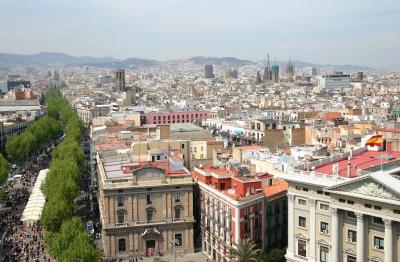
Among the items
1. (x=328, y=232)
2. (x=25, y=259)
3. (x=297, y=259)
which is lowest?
(x=25, y=259)

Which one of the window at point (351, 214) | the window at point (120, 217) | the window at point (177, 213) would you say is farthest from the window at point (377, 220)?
the window at point (120, 217)

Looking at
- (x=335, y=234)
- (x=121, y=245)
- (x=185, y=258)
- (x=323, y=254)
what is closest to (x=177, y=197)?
(x=185, y=258)

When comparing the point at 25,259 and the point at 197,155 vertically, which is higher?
the point at 197,155

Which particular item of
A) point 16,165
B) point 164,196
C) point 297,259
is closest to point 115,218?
point 164,196

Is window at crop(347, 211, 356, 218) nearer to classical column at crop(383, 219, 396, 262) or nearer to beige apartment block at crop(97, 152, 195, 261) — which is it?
classical column at crop(383, 219, 396, 262)

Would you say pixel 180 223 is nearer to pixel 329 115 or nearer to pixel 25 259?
pixel 25 259

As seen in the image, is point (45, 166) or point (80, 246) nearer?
point (80, 246)

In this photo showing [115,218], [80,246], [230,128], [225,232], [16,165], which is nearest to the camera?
[80,246]
